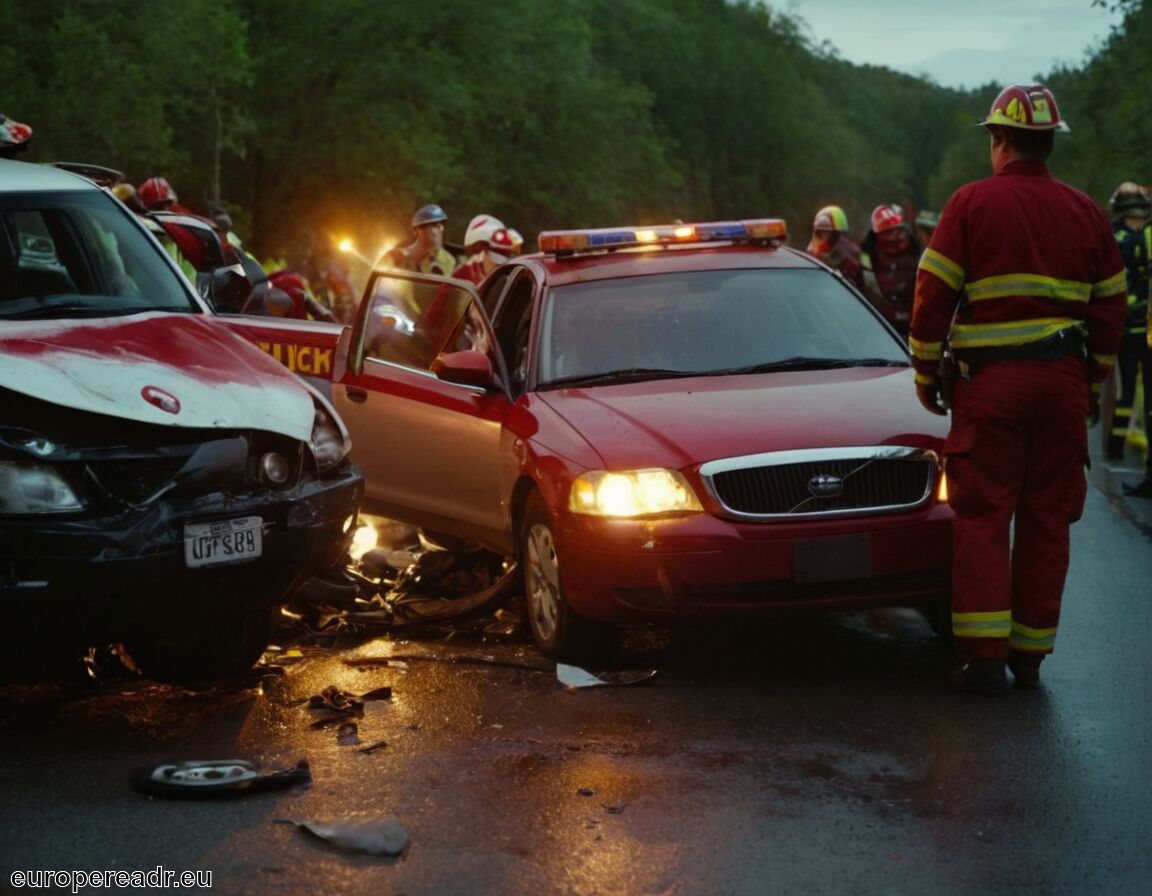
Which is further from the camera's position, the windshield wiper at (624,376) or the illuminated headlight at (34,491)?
the windshield wiper at (624,376)

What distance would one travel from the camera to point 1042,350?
6.79 metres

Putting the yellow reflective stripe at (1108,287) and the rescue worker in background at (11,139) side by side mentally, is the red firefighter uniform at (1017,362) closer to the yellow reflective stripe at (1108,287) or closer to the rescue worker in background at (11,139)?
the yellow reflective stripe at (1108,287)

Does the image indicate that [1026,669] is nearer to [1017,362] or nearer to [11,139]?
[1017,362]

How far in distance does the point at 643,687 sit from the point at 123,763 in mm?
1936

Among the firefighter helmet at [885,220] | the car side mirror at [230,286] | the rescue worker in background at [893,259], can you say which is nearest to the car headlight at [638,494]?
the car side mirror at [230,286]

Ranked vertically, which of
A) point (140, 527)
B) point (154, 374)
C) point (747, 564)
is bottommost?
point (747, 564)

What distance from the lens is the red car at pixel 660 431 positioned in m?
6.89

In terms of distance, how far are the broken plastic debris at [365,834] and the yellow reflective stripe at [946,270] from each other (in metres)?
2.85

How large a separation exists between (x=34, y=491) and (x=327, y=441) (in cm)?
129

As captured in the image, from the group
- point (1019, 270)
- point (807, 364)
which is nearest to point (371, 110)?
point (807, 364)

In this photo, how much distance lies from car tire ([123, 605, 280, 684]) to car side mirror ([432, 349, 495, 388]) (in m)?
1.34

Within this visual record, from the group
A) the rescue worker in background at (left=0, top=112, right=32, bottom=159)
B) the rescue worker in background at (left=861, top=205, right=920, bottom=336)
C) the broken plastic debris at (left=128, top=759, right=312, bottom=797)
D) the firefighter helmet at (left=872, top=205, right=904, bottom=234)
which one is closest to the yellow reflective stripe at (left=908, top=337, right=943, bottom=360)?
the broken plastic debris at (left=128, top=759, right=312, bottom=797)

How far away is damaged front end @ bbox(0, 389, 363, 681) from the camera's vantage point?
594 centimetres

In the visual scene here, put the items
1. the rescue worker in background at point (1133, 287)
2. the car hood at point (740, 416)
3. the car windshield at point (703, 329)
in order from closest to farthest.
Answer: the car hood at point (740, 416) < the car windshield at point (703, 329) < the rescue worker in background at point (1133, 287)
